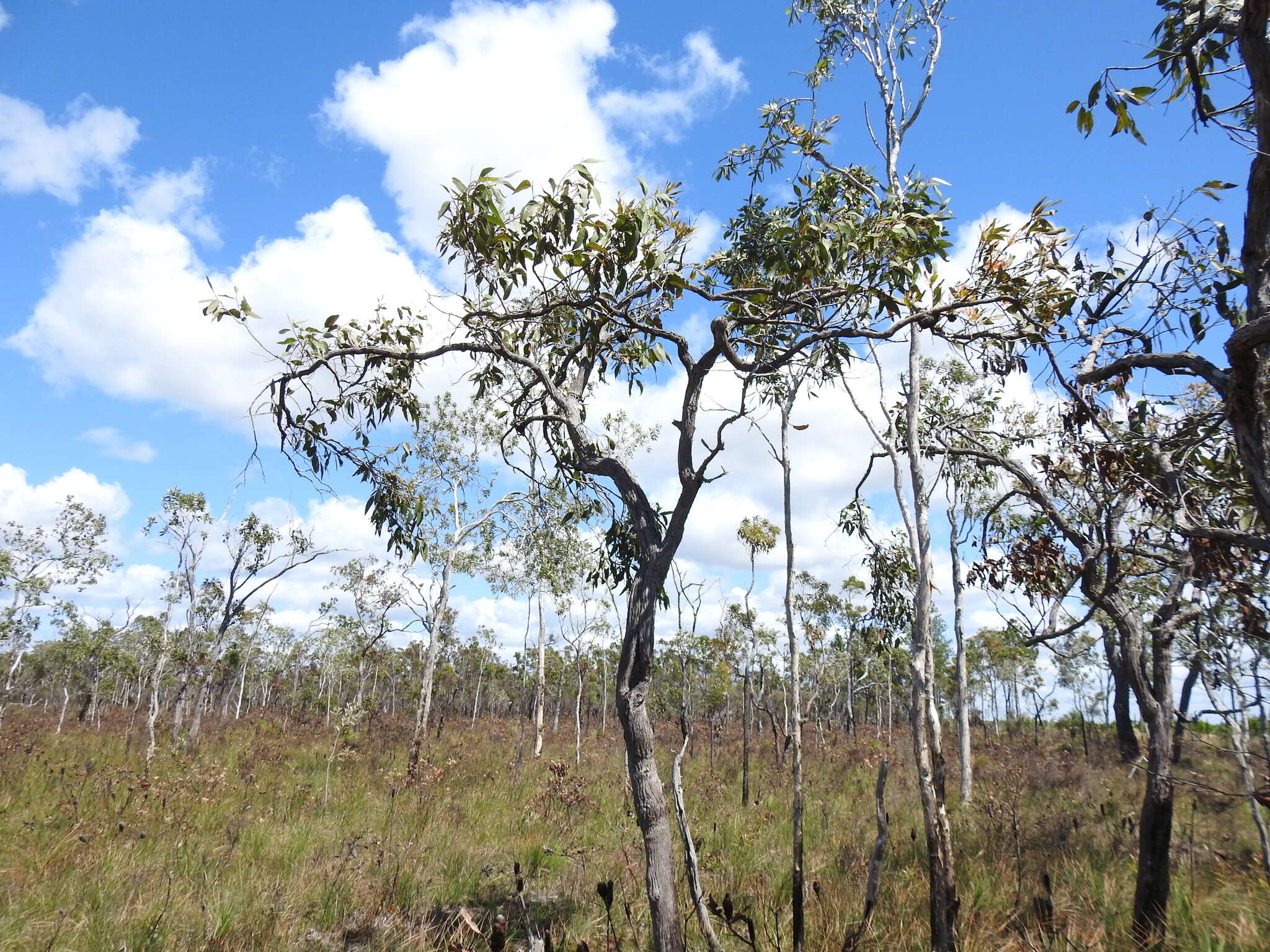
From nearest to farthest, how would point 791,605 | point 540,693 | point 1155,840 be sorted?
point 1155,840 < point 791,605 < point 540,693

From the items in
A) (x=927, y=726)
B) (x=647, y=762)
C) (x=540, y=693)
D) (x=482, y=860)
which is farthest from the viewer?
(x=540, y=693)

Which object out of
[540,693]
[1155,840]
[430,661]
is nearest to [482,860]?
[1155,840]

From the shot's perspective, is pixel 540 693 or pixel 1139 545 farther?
pixel 540 693

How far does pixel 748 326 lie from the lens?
4.69m

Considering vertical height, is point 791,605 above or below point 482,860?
above

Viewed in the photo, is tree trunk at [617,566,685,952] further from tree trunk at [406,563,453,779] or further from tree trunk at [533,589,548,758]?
tree trunk at [533,589,548,758]

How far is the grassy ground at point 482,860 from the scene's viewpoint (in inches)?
211

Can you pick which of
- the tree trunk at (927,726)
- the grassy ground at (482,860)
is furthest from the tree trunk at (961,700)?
the tree trunk at (927,726)

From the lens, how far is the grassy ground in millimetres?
5348

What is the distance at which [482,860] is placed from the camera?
296 inches

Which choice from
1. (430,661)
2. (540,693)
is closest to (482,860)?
(430,661)

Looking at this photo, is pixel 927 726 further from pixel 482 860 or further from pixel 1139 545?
pixel 482 860

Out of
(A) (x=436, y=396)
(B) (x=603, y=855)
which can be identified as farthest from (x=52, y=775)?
(A) (x=436, y=396)

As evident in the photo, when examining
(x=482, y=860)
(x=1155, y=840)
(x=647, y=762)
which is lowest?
(x=482, y=860)
